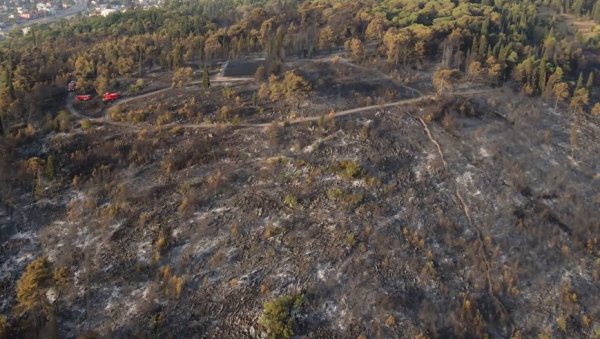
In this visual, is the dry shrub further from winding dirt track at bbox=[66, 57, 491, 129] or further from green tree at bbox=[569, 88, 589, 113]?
green tree at bbox=[569, 88, 589, 113]

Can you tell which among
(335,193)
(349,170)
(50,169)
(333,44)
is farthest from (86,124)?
(333,44)

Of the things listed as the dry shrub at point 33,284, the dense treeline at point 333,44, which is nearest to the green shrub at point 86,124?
the dense treeline at point 333,44

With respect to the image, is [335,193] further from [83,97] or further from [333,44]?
[333,44]

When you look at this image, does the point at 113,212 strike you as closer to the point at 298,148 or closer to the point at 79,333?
the point at 79,333

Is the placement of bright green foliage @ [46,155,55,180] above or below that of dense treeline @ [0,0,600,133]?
below

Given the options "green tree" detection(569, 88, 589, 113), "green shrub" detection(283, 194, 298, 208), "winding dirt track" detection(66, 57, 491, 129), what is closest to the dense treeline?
"green tree" detection(569, 88, 589, 113)

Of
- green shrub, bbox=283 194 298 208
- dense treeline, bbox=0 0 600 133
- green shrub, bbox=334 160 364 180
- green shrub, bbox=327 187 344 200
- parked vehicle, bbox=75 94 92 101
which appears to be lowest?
green shrub, bbox=283 194 298 208
